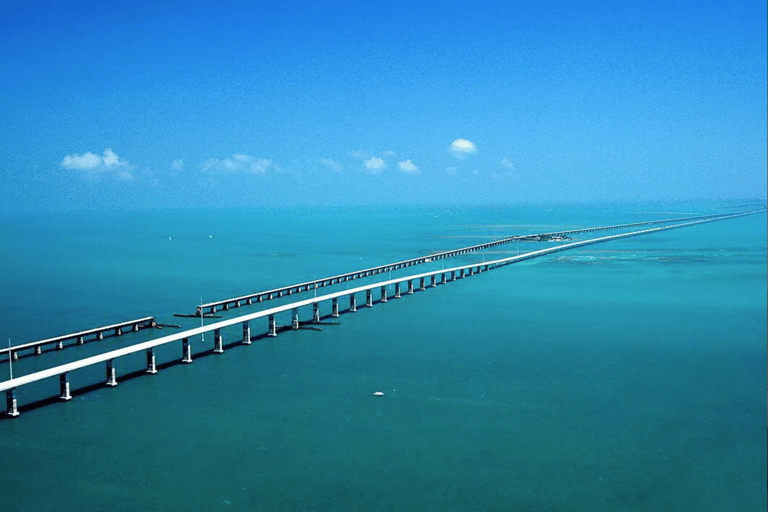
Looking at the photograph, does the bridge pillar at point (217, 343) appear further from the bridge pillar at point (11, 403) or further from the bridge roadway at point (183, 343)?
the bridge pillar at point (11, 403)

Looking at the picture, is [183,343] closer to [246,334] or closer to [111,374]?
[111,374]

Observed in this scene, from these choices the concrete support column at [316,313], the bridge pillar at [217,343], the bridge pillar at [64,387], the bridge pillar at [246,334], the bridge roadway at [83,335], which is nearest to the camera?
the bridge pillar at [64,387]

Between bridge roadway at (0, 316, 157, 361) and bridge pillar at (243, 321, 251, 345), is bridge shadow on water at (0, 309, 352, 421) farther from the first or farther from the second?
bridge roadway at (0, 316, 157, 361)

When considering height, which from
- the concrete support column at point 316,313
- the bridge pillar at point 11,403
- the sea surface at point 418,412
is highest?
the concrete support column at point 316,313

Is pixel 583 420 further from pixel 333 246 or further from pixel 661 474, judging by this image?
pixel 333 246

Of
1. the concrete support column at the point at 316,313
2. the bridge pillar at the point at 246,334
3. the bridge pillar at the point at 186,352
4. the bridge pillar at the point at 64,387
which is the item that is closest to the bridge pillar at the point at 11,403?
the bridge pillar at the point at 64,387

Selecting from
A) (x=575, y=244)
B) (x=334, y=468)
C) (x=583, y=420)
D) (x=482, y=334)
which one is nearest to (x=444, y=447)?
(x=334, y=468)
